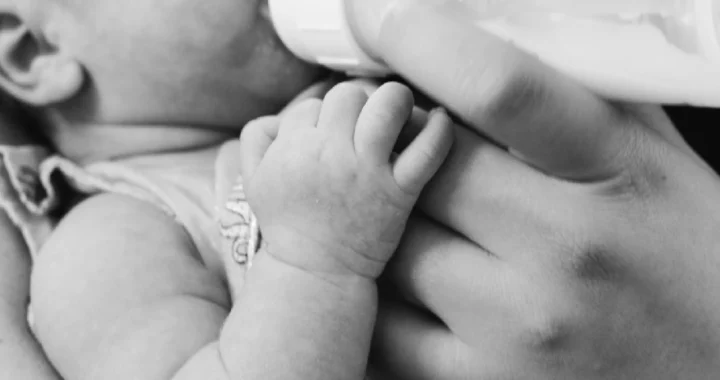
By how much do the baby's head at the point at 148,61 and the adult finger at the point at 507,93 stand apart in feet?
1.00

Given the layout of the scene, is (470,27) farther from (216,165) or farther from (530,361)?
(216,165)

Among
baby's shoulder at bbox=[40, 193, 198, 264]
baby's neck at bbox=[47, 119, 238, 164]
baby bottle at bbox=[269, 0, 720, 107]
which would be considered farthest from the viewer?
baby's neck at bbox=[47, 119, 238, 164]

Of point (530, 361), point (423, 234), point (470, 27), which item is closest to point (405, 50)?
point (470, 27)

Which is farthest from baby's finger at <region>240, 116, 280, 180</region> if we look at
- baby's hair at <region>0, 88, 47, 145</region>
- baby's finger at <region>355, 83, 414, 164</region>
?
baby's hair at <region>0, 88, 47, 145</region>

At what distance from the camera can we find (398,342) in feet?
1.94

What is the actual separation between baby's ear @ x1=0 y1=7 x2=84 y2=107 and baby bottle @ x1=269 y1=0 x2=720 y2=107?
52cm

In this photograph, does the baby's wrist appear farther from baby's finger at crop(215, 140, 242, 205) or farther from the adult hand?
baby's finger at crop(215, 140, 242, 205)

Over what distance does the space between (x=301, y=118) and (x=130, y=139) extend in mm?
392

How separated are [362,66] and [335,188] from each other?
0.45 feet

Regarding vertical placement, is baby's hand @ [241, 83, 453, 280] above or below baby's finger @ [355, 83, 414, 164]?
below

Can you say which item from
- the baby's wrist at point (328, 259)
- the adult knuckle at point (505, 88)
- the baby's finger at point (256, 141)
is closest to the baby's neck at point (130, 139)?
the baby's finger at point (256, 141)

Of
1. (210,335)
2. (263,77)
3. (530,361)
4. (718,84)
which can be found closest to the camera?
(718,84)

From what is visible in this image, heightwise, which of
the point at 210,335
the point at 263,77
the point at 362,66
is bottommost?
the point at 210,335

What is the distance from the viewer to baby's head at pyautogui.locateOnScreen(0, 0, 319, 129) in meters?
0.76
